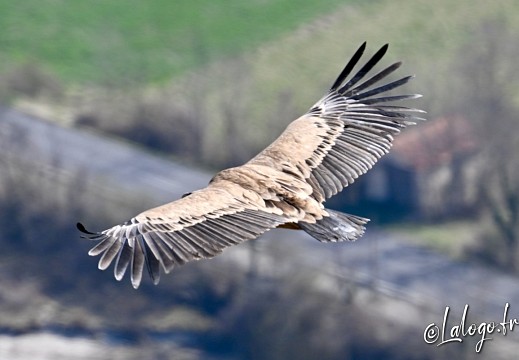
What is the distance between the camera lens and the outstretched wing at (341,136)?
23812mm

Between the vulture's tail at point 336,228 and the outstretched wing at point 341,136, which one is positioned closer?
the vulture's tail at point 336,228

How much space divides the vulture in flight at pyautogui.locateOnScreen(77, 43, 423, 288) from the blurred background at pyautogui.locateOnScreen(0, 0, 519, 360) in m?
22.9

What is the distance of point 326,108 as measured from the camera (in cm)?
2566

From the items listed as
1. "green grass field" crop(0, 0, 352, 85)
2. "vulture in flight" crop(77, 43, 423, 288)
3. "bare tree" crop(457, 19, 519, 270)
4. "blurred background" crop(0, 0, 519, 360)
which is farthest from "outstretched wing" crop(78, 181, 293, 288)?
"green grass field" crop(0, 0, 352, 85)

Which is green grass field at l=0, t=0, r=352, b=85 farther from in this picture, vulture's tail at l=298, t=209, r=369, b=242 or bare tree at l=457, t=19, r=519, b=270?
vulture's tail at l=298, t=209, r=369, b=242

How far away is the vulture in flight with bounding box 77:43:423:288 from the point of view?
2094 cm

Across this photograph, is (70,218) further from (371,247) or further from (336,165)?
(336,165)

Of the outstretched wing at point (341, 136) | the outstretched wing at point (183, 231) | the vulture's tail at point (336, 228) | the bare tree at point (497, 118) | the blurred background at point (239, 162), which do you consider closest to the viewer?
the outstretched wing at point (183, 231)

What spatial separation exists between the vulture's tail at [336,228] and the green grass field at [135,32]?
144 feet

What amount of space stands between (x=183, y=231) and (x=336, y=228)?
84.7 inches

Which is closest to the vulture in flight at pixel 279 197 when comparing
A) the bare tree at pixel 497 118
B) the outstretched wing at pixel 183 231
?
the outstretched wing at pixel 183 231

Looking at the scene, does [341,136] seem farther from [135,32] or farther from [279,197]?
[135,32]

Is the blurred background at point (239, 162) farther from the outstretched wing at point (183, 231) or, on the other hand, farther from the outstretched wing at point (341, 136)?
the outstretched wing at point (183, 231)

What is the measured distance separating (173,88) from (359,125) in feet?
134
